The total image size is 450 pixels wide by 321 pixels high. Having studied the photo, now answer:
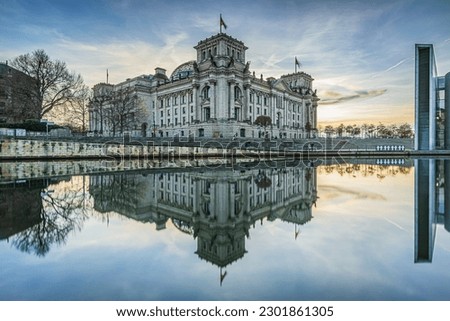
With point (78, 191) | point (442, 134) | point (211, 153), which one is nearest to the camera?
point (78, 191)

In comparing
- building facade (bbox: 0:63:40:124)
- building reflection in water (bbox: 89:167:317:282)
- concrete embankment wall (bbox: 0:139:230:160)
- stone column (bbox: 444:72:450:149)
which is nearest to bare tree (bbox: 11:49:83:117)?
building facade (bbox: 0:63:40:124)

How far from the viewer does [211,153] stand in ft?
60.1

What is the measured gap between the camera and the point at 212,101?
3297 centimetres

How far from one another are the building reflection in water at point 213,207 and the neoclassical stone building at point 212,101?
955 inches

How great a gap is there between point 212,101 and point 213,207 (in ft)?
99.9

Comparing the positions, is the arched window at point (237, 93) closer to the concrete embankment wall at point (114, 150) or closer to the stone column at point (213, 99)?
the stone column at point (213, 99)

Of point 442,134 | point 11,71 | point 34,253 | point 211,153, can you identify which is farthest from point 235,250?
point 442,134

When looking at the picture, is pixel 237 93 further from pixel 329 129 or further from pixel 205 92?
pixel 329 129

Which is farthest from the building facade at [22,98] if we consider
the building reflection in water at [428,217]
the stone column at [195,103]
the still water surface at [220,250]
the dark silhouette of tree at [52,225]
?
the building reflection in water at [428,217]

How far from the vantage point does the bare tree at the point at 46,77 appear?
1761cm

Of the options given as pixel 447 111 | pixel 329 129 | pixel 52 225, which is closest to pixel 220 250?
pixel 52 225

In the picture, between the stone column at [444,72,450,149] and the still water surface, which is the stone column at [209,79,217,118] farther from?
the still water surface

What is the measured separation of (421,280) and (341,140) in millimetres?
33233
